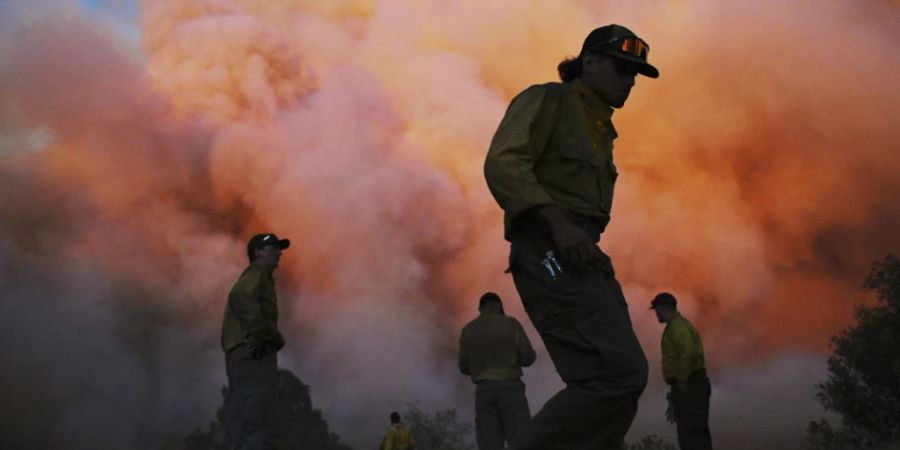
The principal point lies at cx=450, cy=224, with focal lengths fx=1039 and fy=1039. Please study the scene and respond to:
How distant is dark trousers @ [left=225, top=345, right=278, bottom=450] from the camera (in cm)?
914

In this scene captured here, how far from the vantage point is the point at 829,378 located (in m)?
34.5

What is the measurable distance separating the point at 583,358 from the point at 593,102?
120 cm

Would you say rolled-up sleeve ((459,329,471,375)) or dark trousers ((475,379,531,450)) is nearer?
dark trousers ((475,379,531,450))

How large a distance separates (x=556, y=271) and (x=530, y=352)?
7723 mm

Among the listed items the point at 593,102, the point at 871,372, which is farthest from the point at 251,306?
the point at 871,372

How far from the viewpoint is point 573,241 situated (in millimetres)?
3906

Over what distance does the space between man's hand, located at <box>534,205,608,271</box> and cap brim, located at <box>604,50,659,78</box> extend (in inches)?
36.0

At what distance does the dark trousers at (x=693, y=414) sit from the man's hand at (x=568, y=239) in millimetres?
7354

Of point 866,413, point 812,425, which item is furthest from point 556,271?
point 812,425

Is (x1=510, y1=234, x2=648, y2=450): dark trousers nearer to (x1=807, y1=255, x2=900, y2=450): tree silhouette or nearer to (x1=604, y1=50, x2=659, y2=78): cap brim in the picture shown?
(x1=604, y1=50, x2=659, y2=78): cap brim

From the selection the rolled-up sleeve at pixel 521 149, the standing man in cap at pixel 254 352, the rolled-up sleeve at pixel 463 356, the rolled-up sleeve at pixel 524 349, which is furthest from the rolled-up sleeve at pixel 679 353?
the rolled-up sleeve at pixel 521 149

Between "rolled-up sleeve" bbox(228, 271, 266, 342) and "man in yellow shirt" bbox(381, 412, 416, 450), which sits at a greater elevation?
"man in yellow shirt" bbox(381, 412, 416, 450)

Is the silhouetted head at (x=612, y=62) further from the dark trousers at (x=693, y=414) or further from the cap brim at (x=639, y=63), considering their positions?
the dark trousers at (x=693, y=414)

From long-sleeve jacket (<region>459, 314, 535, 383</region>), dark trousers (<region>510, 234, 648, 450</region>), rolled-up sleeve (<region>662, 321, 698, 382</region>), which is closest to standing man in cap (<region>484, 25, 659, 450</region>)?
dark trousers (<region>510, 234, 648, 450</region>)
